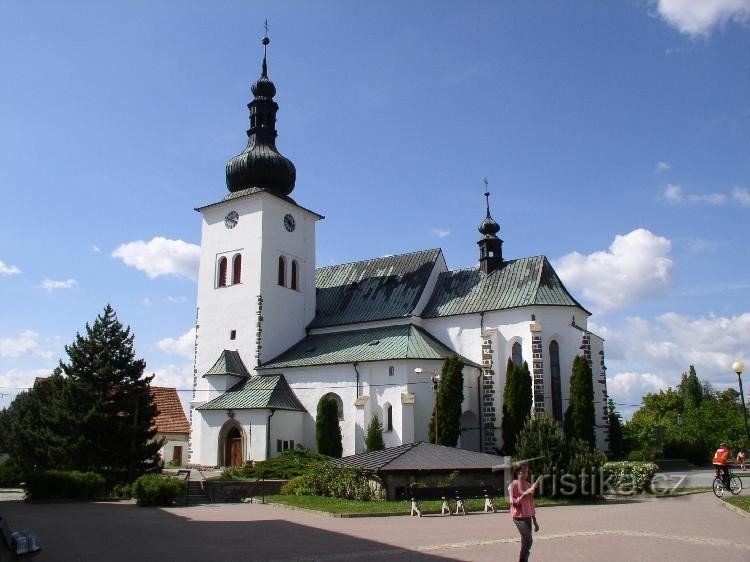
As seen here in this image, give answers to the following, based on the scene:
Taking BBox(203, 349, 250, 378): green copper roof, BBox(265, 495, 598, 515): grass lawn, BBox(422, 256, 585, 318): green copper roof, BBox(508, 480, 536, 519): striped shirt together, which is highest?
BBox(422, 256, 585, 318): green copper roof

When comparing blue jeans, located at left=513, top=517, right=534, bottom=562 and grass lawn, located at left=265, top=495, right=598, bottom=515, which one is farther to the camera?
grass lawn, located at left=265, top=495, right=598, bottom=515

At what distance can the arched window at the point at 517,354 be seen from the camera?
38156 mm

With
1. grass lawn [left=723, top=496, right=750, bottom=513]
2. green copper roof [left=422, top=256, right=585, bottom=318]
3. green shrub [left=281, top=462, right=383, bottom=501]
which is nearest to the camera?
grass lawn [left=723, top=496, right=750, bottom=513]

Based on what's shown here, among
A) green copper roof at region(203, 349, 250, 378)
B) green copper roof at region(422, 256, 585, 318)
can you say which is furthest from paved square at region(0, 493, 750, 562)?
green copper roof at region(203, 349, 250, 378)

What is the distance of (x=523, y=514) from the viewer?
1126 centimetres

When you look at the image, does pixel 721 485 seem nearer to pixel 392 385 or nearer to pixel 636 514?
pixel 636 514

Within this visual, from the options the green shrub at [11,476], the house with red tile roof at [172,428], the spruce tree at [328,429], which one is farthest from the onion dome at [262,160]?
→ the green shrub at [11,476]

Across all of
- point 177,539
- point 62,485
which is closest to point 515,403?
point 62,485

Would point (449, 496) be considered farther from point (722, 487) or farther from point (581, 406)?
point (581, 406)

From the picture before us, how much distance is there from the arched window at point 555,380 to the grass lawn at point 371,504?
43.2ft

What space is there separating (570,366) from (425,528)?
22.8 metres

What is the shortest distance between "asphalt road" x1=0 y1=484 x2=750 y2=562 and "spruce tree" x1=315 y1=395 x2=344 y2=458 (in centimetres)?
1449

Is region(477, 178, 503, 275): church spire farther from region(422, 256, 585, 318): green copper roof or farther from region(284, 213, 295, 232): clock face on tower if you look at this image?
region(284, 213, 295, 232): clock face on tower

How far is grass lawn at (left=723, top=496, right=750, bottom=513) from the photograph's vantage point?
18605mm
